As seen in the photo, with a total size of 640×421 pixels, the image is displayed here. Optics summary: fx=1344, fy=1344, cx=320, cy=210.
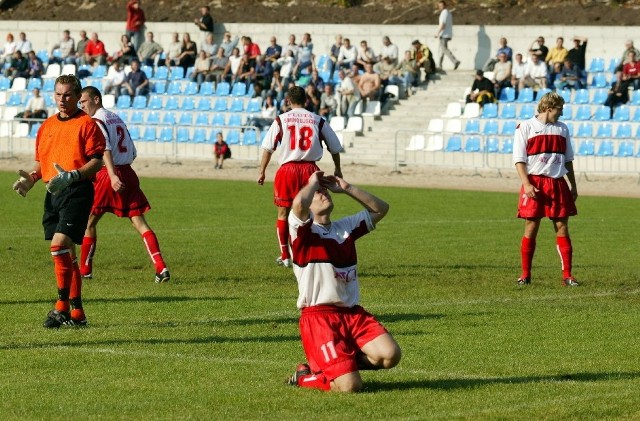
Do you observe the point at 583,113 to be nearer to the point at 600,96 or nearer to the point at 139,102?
the point at 600,96

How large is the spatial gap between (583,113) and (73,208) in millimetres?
25105

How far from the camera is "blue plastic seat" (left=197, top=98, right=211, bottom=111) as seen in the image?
4000cm

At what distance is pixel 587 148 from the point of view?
32344 mm

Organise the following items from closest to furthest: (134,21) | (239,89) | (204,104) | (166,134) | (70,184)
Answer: (70,184) → (166,134) → (239,89) → (204,104) → (134,21)

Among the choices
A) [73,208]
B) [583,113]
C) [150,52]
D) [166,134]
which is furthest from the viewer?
[150,52]

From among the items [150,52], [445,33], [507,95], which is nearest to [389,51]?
[445,33]

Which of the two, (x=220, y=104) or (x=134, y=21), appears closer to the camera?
(x=220, y=104)

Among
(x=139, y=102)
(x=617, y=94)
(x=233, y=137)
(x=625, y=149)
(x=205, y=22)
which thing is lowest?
(x=233, y=137)

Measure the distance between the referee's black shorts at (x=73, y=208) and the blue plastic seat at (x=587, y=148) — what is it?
22650 mm

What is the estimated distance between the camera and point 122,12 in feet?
157

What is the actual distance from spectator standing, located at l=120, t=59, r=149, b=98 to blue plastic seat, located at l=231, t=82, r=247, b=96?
319 centimetres

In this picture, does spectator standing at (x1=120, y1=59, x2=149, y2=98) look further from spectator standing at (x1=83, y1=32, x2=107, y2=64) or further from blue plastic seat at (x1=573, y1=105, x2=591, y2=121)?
blue plastic seat at (x1=573, y1=105, x2=591, y2=121)


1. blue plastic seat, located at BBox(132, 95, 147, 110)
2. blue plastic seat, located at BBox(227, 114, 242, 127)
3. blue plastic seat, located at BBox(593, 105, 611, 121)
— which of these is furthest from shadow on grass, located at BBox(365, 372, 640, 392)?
blue plastic seat, located at BBox(132, 95, 147, 110)

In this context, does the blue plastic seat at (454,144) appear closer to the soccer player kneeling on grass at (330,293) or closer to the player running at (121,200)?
the player running at (121,200)
